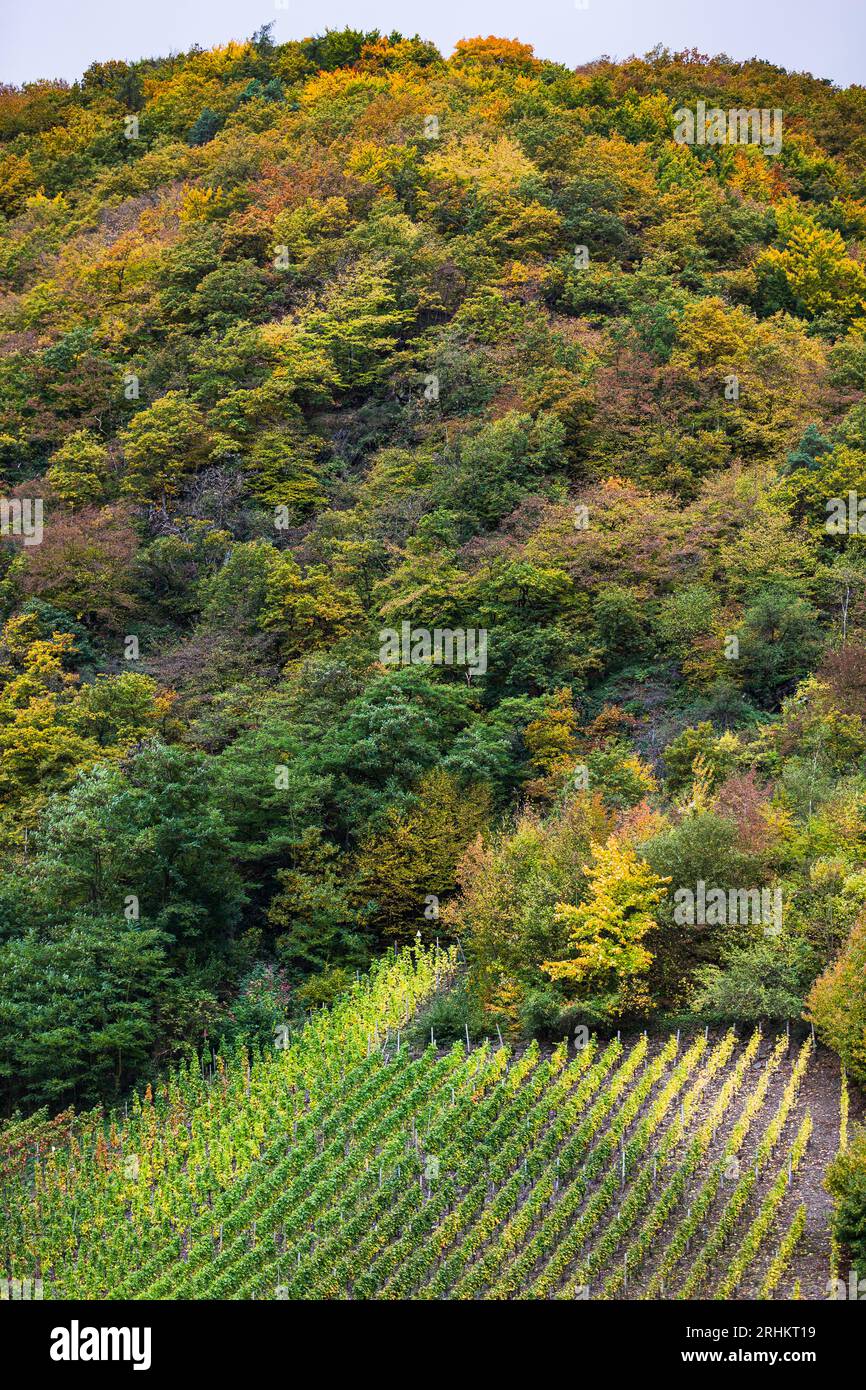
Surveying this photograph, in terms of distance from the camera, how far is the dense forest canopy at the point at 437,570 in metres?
28.6

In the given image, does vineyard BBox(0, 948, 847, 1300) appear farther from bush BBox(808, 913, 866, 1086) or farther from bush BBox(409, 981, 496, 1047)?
bush BBox(808, 913, 866, 1086)

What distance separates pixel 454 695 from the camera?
3619 cm

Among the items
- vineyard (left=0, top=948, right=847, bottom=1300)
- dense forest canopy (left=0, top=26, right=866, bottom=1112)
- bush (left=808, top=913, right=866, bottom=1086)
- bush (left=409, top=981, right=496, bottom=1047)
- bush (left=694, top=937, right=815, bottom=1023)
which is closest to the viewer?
vineyard (left=0, top=948, right=847, bottom=1300)

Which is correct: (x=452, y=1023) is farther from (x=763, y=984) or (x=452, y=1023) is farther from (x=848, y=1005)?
(x=848, y=1005)

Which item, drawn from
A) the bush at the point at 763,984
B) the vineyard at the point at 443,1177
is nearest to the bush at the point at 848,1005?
the vineyard at the point at 443,1177

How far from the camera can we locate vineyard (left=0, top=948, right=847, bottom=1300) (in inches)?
803

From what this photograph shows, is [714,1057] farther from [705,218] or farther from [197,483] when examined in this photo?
[705,218]

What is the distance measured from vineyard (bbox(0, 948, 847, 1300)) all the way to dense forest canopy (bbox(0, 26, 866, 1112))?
1.42 m

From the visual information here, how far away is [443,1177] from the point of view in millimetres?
22922

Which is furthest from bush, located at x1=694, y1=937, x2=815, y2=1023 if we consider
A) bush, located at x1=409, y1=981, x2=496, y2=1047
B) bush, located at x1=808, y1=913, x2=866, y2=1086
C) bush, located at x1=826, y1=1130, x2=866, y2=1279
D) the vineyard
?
bush, located at x1=826, y1=1130, x2=866, y2=1279

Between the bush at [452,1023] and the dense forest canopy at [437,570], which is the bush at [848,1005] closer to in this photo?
the dense forest canopy at [437,570]

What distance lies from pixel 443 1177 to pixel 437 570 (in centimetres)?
2003

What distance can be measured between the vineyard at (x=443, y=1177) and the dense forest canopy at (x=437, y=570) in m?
1.42

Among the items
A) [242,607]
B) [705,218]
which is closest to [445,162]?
[705,218]
